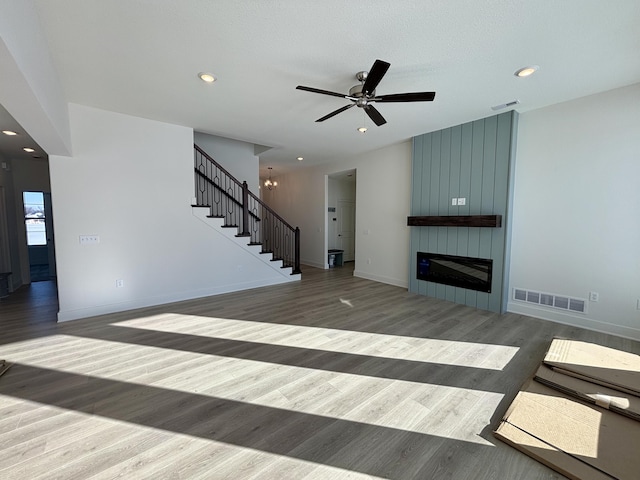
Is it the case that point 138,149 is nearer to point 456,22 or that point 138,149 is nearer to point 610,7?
point 456,22

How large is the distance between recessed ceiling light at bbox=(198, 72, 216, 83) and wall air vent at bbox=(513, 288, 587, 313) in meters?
5.43

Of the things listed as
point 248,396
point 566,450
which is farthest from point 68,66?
point 566,450

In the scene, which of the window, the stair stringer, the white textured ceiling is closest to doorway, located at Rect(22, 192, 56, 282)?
the window

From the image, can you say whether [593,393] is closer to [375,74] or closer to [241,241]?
[375,74]

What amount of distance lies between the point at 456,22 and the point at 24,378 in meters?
5.09

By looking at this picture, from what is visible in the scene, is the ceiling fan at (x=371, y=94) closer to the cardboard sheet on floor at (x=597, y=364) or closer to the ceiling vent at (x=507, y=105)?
the ceiling vent at (x=507, y=105)

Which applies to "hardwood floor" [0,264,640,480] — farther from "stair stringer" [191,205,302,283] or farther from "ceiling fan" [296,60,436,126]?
"ceiling fan" [296,60,436,126]

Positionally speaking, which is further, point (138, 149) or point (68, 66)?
point (138, 149)

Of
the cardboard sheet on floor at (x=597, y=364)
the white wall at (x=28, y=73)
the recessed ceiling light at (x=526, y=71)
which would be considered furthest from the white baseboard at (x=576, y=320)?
the white wall at (x=28, y=73)

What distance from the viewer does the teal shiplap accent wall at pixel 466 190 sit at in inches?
167

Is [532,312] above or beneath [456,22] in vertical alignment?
beneath

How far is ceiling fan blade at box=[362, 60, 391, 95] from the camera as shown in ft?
7.43

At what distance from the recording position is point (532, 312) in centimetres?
414

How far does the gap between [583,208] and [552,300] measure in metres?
1.41
